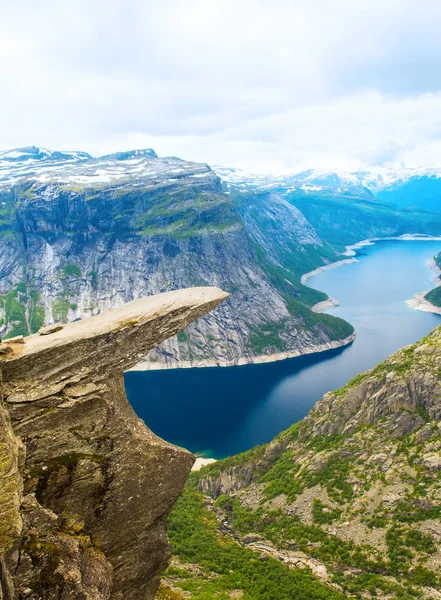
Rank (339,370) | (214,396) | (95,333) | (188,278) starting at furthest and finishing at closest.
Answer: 1. (188,278)
2. (339,370)
3. (214,396)
4. (95,333)

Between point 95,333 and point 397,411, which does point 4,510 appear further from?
point 397,411

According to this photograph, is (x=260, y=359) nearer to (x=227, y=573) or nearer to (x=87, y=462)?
(x=227, y=573)

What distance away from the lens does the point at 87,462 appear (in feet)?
52.5

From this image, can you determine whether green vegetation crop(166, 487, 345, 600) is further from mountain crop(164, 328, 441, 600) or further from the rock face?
the rock face

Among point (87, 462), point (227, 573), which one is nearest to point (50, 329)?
point (87, 462)

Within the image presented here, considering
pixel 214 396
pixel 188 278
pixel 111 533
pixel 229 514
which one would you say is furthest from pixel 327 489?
pixel 188 278

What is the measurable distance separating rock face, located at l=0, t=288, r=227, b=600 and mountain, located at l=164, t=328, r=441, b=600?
2095cm

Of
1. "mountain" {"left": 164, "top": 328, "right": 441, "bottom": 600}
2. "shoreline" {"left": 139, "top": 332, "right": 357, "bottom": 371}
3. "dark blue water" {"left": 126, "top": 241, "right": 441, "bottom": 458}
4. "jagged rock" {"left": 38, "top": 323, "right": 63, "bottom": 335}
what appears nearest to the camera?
"jagged rock" {"left": 38, "top": 323, "right": 63, "bottom": 335}

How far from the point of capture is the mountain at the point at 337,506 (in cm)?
3838

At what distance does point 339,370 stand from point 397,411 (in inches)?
3913

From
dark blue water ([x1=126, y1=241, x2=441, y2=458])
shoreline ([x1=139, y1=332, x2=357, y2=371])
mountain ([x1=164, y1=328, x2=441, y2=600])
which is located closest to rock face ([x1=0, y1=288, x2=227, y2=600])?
mountain ([x1=164, y1=328, x2=441, y2=600])

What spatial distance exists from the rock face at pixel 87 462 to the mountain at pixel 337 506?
2095cm

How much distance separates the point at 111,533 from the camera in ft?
55.8

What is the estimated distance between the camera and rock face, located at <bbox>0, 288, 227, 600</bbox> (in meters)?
13.5
